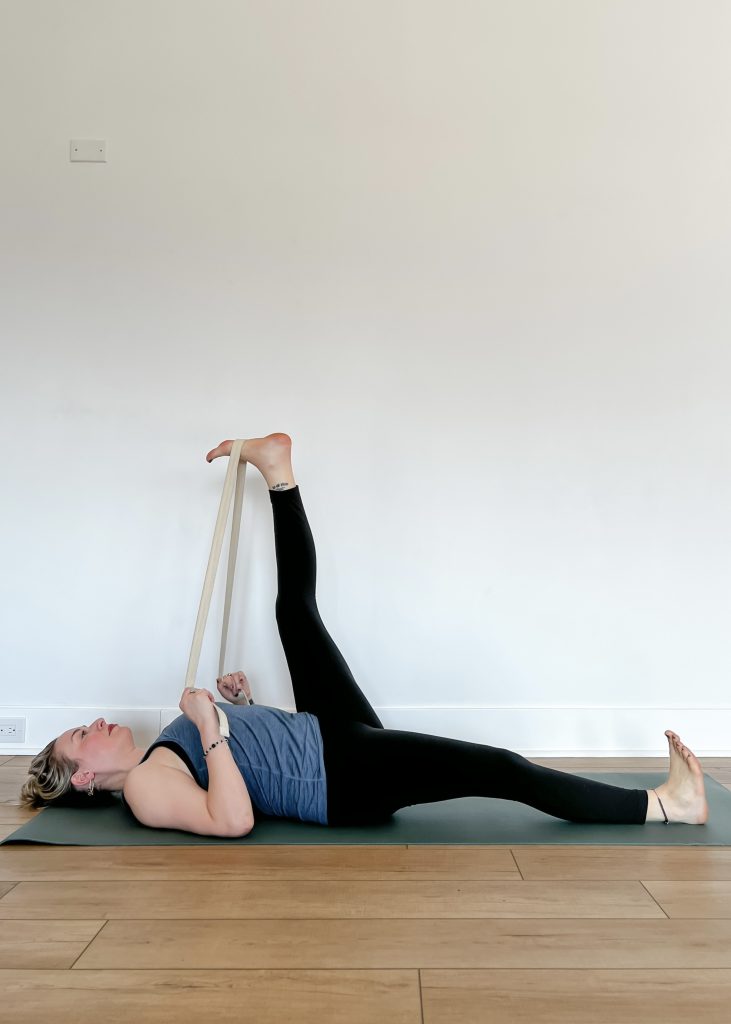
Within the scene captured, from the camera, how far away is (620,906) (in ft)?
5.38

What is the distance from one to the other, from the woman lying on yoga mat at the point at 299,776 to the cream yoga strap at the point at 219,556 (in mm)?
124

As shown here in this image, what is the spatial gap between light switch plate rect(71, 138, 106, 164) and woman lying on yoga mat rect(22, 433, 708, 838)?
211 cm

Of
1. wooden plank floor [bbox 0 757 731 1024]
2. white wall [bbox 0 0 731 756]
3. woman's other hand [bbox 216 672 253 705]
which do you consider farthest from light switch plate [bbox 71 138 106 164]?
wooden plank floor [bbox 0 757 731 1024]

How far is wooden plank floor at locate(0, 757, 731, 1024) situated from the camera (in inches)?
50.2

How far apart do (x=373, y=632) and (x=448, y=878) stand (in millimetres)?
1273

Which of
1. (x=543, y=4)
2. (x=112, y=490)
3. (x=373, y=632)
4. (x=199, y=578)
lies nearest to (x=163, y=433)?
(x=112, y=490)

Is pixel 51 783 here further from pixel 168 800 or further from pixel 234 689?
pixel 234 689

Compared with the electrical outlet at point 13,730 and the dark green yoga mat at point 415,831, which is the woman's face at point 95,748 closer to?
the dark green yoga mat at point 415,831

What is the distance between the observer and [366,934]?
1.51 m

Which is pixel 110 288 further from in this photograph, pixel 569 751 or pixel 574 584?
pixel 569 751

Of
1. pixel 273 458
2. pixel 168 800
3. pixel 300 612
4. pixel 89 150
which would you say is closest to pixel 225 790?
pixel 168 800

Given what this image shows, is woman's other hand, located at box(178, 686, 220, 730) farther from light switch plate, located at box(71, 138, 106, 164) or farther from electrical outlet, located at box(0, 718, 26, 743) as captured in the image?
light switch plate, located at box(71, 138, 106, 164)

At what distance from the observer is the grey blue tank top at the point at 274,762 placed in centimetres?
208

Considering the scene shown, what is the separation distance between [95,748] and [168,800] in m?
0.32
